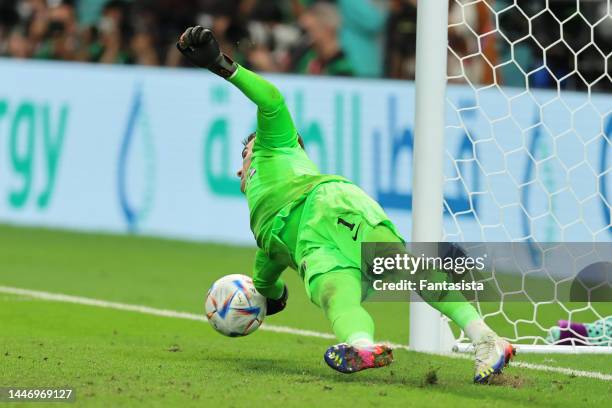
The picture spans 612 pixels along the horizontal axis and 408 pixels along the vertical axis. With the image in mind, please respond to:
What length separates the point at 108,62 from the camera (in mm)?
14703

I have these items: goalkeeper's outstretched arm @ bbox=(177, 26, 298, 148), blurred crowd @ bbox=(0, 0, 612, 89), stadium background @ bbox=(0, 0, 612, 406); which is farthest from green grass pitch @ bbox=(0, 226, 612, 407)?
blurred crowd @ bbox=(0, 0, 612, 89)

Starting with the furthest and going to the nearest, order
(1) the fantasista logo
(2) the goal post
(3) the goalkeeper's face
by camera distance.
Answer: (1) the fantasista logo, (2) the goal post, (3) the goalkeeper's face

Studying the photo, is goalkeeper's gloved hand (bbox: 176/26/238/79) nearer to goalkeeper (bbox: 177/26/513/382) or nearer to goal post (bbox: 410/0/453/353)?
goalkeeper (bbox: 177/26/513/382)

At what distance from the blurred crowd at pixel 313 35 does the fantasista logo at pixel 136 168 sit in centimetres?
116

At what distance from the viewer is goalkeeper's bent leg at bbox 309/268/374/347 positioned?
541 centimetres

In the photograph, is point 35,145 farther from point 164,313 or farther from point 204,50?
point 204,50

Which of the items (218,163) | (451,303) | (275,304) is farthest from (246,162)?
(218,163)

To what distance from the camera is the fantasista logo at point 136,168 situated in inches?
493

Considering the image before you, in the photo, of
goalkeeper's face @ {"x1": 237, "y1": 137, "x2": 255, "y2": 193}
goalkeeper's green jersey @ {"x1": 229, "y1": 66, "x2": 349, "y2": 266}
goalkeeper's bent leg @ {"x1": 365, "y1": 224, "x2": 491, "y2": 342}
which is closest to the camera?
goalkeeper's bent leg @ {"x1": 365, "y1": 224, "x2": 491, "y2": 342}

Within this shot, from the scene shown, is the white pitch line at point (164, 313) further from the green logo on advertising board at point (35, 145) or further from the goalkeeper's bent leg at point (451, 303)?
the green logo on advertising board at point (35, 145)

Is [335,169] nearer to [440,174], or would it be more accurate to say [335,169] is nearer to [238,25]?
[238,25]

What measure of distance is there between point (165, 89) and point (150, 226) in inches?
51.5

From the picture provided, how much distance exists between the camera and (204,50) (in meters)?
5.88

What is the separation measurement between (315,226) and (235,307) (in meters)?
0.92
